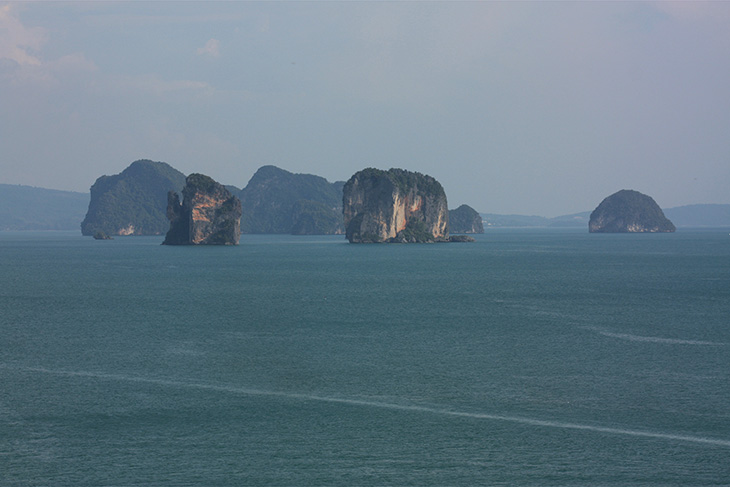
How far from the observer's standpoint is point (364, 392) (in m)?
31.9

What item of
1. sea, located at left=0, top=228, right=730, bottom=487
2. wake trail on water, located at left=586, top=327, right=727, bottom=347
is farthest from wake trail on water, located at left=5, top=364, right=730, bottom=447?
wake trail on water, located at left=586, top=327, right=727, bottom=347

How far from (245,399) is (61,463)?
30.4 feet

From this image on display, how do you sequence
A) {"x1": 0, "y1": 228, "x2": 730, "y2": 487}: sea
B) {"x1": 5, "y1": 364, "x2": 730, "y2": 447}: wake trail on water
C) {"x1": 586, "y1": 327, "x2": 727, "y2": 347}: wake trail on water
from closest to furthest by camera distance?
{"x1": 0, "y1": 228, "x2": 730, "y2": 487}: sea
{"x1": 5, "y1": 364, "x2": 730, "y2": 447}: wake trail on water
{"x1": 586, "y1": 327, "x2": 727, "y2": 347}: wake trail on water

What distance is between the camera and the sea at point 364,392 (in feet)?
73.7

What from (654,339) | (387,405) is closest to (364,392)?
(387,405)

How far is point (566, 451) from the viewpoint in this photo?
23.8 m

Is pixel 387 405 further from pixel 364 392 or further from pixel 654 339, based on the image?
pixel 654 339

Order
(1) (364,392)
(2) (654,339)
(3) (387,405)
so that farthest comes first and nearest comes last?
(2) (654,339)
(1) (364,392)
(3) (387,405)

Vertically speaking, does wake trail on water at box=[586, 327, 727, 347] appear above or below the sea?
above

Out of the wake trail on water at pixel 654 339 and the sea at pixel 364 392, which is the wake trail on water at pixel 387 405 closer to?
the sea at pixel 364 392

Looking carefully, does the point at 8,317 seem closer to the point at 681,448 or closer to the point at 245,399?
the point at 245,399

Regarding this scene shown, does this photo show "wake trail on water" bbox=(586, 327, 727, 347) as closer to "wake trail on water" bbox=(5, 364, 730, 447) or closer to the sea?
the sea

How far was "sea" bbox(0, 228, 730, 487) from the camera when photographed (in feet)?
73.7

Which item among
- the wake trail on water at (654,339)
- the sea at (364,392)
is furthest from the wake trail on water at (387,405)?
the wake trail on water at (654,339)
